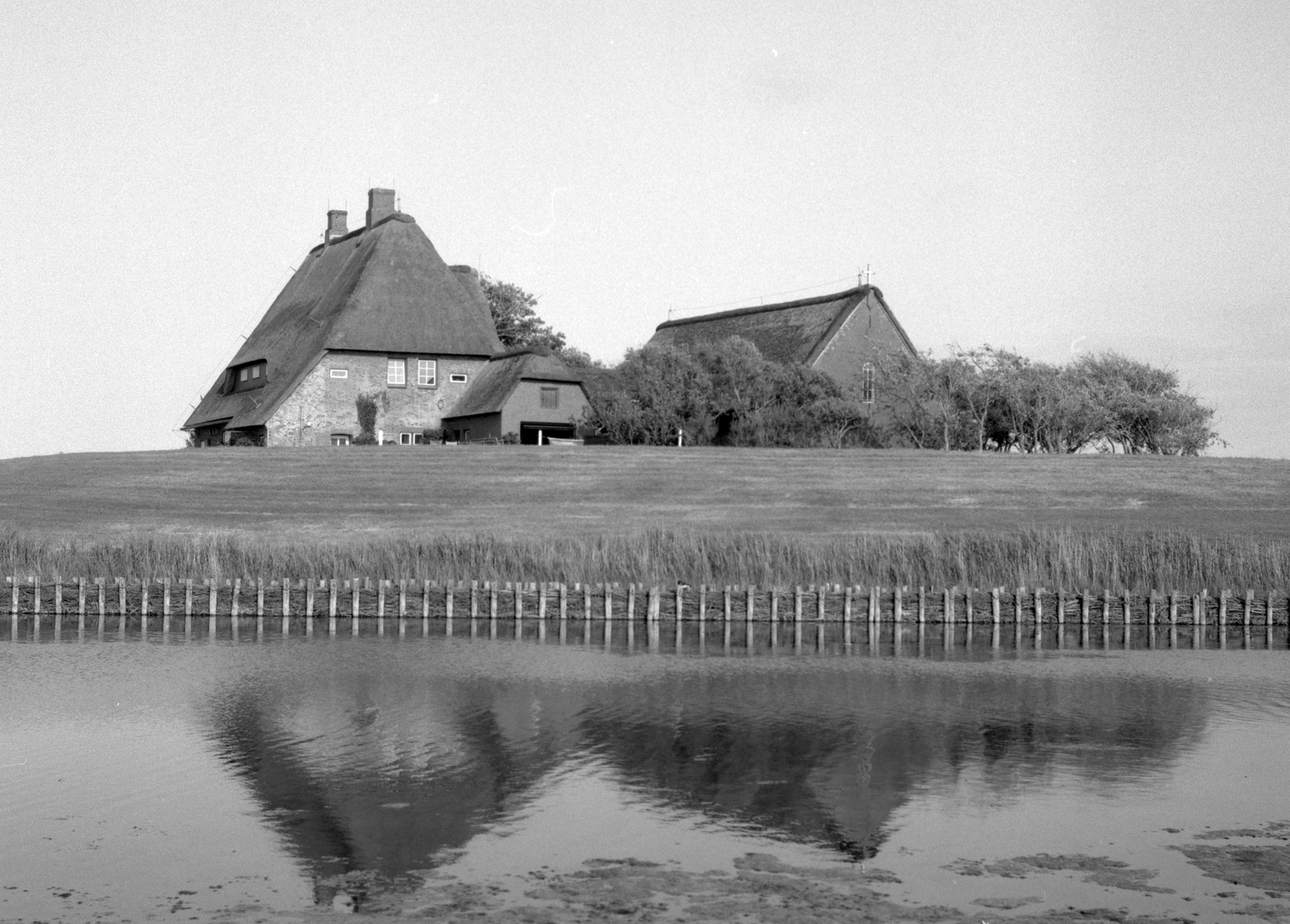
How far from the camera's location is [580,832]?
12.7 metres

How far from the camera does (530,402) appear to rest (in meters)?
64.1

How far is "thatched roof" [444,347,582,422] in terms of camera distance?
2518 inches

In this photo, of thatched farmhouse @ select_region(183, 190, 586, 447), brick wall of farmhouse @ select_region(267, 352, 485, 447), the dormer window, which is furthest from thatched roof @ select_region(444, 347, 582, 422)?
the dormer window

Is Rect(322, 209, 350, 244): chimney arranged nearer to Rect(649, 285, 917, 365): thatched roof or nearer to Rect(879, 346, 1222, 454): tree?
Rect(649, 285, 917, 365): thatched roof

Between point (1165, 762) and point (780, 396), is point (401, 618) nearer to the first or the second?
point (1165, 762)

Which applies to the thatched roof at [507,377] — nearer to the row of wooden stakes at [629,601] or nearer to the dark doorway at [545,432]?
the dark doorway at [545,432]

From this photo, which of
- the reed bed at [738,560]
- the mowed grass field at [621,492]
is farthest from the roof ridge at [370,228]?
the reed bed at [738,560]

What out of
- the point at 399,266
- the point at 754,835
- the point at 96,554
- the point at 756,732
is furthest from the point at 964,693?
the point at 399,266

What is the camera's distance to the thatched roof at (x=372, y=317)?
67375 millimetres

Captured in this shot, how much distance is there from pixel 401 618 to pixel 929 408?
38989mm

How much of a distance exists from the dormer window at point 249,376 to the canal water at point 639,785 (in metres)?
46.7

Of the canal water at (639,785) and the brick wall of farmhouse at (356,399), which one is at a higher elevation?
the brick wall of farmhouse at (356,399)

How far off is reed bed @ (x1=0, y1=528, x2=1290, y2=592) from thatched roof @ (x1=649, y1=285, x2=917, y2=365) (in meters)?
36.6

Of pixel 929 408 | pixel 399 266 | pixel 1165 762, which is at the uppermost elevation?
pixel 399 266
